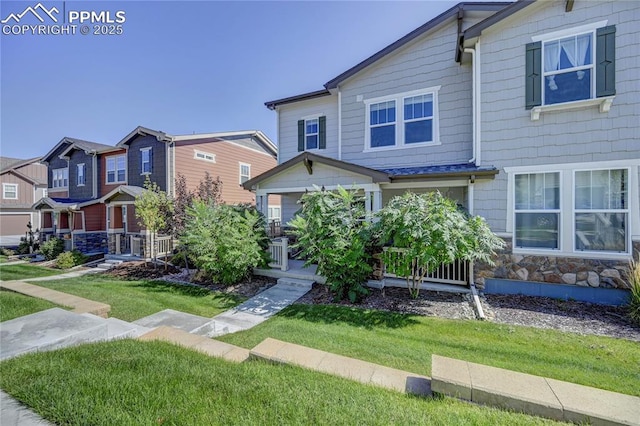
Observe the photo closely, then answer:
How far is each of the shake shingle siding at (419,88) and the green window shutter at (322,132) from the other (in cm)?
119

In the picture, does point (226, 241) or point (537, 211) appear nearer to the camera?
point (537, 211)

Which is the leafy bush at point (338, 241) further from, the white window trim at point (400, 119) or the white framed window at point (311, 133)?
the white framed window at point (311, 133)

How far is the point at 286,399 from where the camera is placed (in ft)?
8.68

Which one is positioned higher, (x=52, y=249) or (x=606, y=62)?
(x=606, y=62)

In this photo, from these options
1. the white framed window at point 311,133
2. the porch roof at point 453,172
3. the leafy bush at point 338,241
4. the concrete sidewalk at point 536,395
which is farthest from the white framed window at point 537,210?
the white framed window at point 311,133

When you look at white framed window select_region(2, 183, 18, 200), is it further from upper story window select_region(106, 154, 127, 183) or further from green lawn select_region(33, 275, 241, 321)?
green lawn select_region(33, 275, 241, 321)

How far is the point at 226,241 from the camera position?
872 cm

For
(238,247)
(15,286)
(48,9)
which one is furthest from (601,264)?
(48,9)

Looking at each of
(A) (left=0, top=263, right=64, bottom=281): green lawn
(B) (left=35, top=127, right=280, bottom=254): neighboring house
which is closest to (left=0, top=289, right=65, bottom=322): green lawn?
(A) (left=0, top=263, right=64, bottom=281): green lawn

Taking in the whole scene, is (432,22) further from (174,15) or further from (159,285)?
(159,285)

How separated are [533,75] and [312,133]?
7.90 metres

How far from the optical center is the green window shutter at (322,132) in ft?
39.2

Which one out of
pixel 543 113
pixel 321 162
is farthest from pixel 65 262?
pixel 543 113

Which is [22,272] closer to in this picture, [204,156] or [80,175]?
[80,175]
